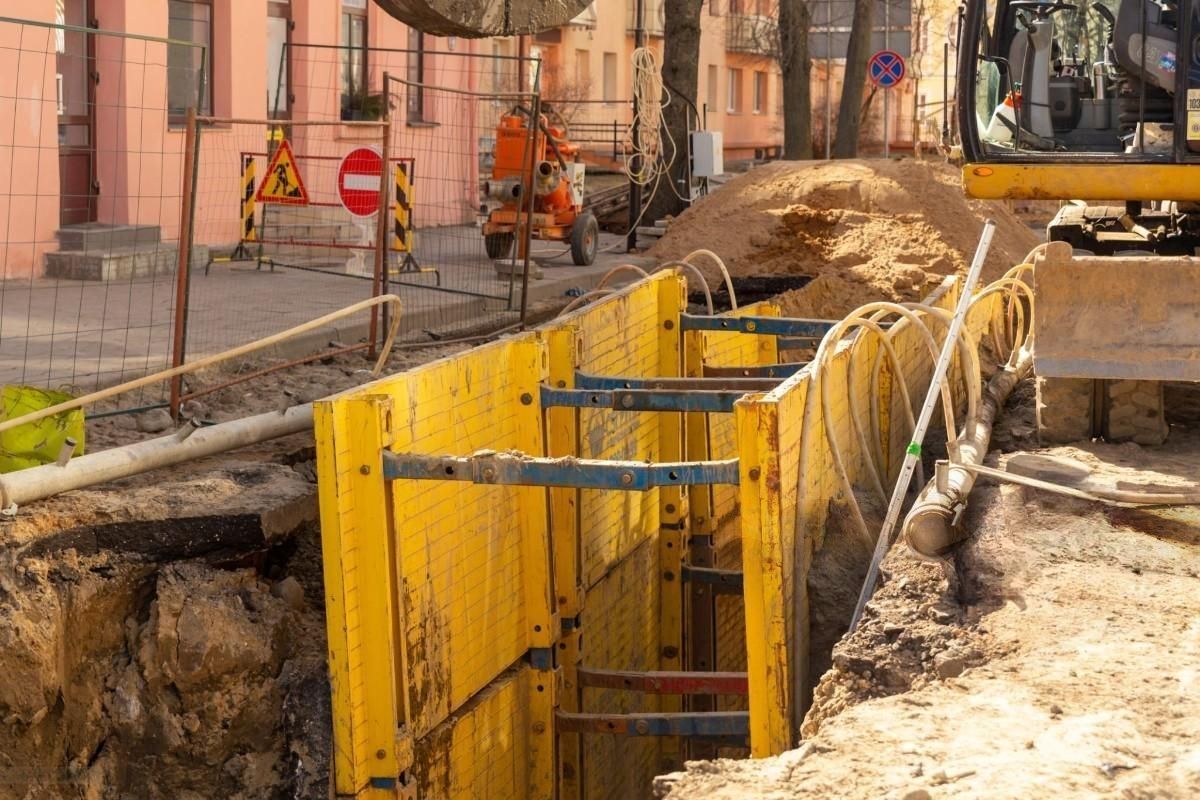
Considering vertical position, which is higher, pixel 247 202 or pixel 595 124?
pixel 595 124

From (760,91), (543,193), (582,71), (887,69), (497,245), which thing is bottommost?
(497,245)

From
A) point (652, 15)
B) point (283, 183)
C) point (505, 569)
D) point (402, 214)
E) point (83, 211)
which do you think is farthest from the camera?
point (652, 15)

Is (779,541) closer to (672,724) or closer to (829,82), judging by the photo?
(672,724)

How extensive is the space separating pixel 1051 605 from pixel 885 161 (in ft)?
39.5

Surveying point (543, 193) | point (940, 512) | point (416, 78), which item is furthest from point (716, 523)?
point (416, 78)

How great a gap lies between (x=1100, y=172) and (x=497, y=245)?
28.7 feet

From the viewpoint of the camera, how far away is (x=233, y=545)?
6.32 meters

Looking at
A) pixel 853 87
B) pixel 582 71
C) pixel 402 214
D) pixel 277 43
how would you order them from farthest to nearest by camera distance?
1. pixel 582 71
2. pixel 853 87
3. pixel 277 43
4. pixel 402 214

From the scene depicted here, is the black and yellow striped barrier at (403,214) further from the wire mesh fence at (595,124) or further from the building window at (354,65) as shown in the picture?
the wire mesh fence at (595,124)

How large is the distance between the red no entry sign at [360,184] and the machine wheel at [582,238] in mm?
5856

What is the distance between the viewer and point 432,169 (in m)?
19.1

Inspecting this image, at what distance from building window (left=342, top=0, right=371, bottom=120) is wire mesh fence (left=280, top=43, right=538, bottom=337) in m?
0.02

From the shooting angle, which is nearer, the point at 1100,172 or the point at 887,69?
the point at 1100,172

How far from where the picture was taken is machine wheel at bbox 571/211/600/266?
55.5ft
